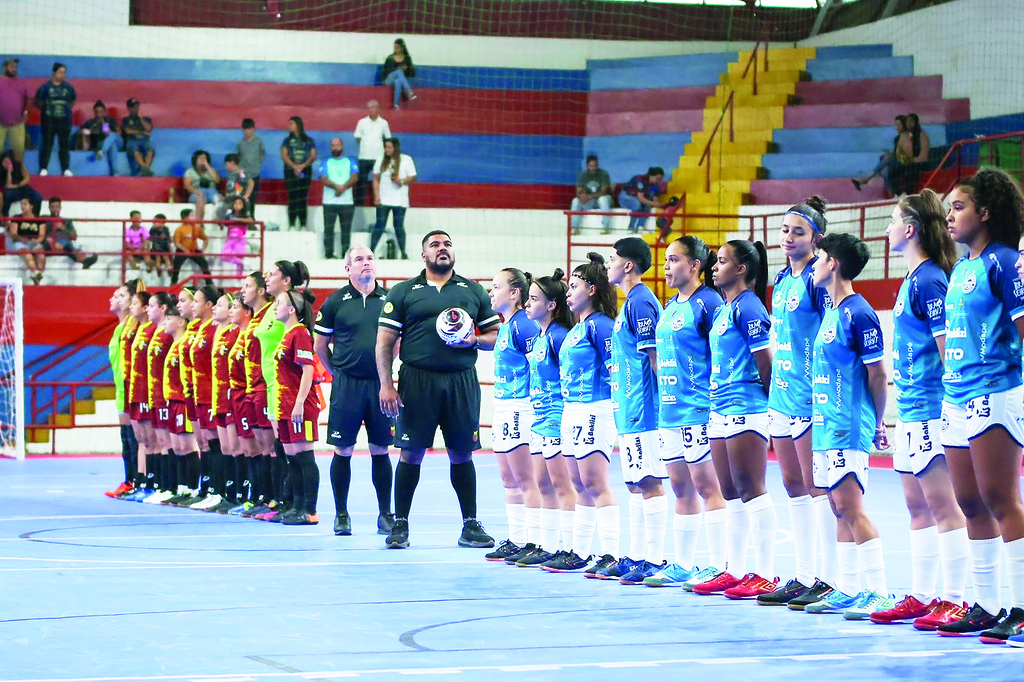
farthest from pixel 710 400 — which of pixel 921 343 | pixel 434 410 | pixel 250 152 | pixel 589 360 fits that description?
pixel 250 152

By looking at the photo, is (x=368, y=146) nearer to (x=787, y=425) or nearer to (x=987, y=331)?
(x=787, y=425)

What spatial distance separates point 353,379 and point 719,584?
4326 millimetres

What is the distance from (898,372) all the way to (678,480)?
179cm

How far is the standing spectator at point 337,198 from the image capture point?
24.5 m

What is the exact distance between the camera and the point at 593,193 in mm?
25812

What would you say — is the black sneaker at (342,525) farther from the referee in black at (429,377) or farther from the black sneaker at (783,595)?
the black sneaker at (783,595)

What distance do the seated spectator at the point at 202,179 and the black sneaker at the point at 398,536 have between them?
1483 cm

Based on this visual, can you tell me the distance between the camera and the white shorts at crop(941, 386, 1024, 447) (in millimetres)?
6195

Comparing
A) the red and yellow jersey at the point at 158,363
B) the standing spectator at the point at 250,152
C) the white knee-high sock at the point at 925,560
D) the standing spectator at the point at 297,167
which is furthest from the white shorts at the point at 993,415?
the standing spectator at the point at 250,152

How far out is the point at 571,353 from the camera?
9133 millimetres

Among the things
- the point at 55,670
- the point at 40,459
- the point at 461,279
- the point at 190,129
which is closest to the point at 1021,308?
the point at 55,670

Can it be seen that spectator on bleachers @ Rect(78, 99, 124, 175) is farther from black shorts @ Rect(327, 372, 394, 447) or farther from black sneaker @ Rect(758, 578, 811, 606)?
black sneaker @ Rect(758, 578, 811, 606)

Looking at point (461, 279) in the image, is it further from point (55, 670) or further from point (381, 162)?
point (381, 162)

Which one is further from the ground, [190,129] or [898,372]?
[190,129]
